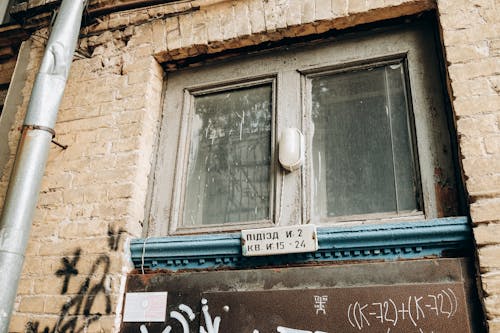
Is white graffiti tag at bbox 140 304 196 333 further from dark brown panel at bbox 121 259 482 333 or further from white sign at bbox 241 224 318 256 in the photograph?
white sign at bbox 241 224 318 256

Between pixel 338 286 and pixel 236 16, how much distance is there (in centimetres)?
198

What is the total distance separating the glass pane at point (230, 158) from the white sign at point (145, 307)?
52cm

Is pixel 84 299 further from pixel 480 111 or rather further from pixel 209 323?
pixel 480 111

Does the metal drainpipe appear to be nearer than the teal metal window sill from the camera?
No

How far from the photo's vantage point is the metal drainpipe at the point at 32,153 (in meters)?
2.38

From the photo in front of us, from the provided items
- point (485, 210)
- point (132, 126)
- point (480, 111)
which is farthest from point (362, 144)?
point (132, 126)

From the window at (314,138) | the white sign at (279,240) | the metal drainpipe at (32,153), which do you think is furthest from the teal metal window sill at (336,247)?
the metal drainpipe at (32,153)

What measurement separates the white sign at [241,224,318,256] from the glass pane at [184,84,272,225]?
25cm

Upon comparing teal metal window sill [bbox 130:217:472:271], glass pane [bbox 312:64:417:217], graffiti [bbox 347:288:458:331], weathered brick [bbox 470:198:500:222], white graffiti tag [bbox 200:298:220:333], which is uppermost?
glass pane [bbox 312:64:417:217]

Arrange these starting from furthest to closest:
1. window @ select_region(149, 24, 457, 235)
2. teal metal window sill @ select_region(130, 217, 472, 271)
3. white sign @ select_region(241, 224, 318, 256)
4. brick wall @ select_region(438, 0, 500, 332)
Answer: window @ select_region(149, 24, 457, 235) → white sign @ select_region(241, 224, 318, 256) → teal metal window sill @ select_region(130, 217, 472, 271) → brick wall @ select_region(438, 0, 500, 332)

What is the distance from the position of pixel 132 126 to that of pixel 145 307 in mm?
1226

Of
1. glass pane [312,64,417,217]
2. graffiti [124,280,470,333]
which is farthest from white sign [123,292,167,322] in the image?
glass pane [312,64,417,217]

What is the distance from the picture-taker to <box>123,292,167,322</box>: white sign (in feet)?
8.19

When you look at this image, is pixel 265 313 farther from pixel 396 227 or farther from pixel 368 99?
pixel 368 99
